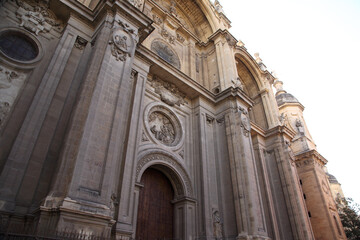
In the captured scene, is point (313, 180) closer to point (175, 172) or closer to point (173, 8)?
point (175, 172)

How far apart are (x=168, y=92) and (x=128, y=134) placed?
16.7 ft

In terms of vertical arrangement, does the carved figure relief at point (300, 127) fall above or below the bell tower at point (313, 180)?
above

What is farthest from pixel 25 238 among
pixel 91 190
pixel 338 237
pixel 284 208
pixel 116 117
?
pixel 338 237

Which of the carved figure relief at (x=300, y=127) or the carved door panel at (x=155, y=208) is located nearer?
the carved door panel at (x=155, y=208)

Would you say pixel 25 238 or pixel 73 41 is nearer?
pixel 25 238

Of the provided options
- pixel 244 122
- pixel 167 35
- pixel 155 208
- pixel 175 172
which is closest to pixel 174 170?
pixel 175 172

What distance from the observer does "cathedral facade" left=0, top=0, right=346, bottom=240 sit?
7.35 metres

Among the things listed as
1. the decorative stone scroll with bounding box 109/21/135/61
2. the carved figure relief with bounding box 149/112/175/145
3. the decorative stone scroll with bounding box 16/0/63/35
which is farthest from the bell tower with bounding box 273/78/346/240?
the decorative stone scroll with bounding box 16/0/63/35

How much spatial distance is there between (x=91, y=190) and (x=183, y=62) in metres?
12.5

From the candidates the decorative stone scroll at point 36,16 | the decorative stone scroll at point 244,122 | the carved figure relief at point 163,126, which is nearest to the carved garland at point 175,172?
the carved figure relief at point 163,126

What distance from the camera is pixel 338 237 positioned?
21.8m

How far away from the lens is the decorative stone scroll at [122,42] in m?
10.1

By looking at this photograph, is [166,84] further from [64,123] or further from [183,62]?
[64,123]

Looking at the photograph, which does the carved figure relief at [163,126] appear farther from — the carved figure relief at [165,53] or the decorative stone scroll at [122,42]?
the carved figure relief at [165,53]
